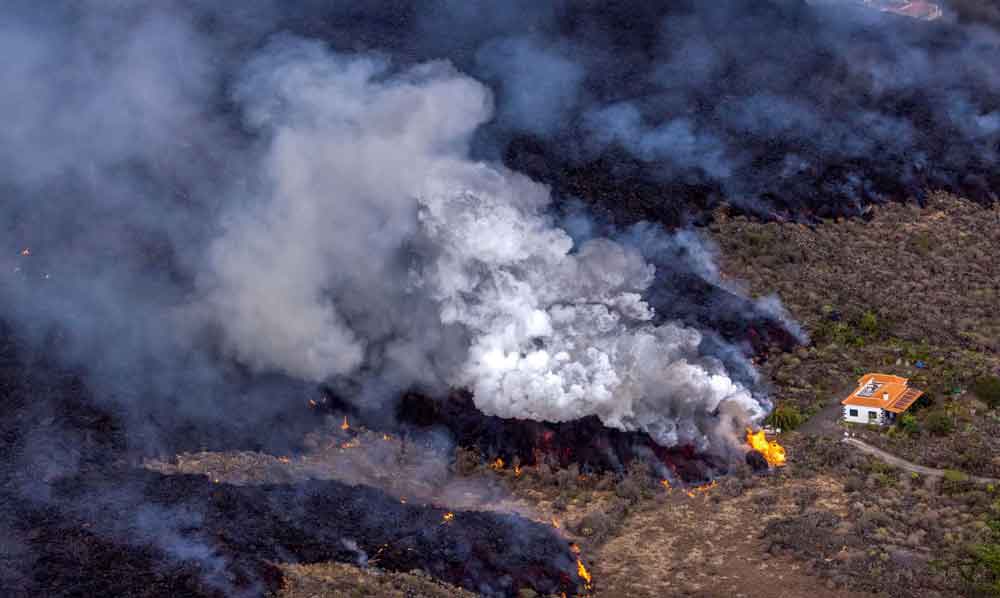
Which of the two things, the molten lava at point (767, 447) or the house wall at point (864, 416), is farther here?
the house wall at point (864, 416)

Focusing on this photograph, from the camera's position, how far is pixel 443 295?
45156mm

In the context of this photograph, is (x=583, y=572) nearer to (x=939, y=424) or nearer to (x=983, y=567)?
(x=983, y=567)

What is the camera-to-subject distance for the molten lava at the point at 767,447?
43.4 meters

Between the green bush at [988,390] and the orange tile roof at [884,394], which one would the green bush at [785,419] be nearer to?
the orange tile roof at [884,394]

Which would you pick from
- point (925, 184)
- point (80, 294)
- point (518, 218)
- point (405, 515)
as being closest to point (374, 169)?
point (518, 218)

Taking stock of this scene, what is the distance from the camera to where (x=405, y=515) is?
3891cm

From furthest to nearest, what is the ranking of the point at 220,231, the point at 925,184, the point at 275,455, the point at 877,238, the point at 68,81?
1. the point at 925,184
2. the point at 877,238
3. the point at 68,81
4. the point at 220,231
5. the point at 275,455

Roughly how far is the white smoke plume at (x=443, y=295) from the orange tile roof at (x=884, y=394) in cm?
334

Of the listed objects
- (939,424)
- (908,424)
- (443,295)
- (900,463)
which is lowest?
(908,424)

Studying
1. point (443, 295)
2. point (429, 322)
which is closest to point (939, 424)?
point (443, 295)

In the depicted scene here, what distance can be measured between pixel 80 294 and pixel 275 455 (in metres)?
9.60

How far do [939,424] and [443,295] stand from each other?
15644 millimetres

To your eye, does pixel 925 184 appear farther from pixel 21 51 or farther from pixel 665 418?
pixel 21 51

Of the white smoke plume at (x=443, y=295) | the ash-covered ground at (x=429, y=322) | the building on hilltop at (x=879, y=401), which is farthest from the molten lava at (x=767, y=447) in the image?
the building on hilltop at (x=879, y=401)
